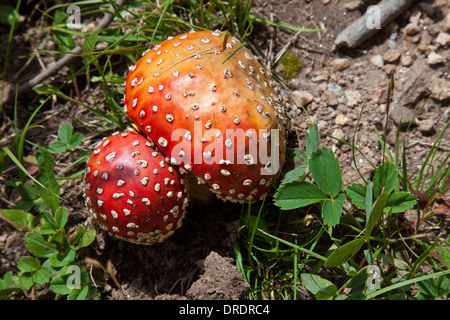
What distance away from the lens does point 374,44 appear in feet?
11.7

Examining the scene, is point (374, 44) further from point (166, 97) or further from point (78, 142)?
point (78, 142)

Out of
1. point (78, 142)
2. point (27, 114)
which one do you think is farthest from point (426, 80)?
point (27, 114)

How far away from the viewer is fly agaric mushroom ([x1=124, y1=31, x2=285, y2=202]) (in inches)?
94.7

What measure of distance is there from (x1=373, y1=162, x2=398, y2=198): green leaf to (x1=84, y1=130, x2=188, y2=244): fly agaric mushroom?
4.26 feet

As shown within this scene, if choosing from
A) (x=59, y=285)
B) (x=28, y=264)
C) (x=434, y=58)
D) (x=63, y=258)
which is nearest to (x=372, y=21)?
(x=434, y=58)

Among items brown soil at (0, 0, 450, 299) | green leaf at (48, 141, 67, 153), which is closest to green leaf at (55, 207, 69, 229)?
brown soil at (0, 0, 450, 299)

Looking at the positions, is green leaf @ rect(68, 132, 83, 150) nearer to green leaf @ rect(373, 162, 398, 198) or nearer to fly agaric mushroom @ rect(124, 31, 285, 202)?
fly agaric mushroom @ rect(124, 31, 285, 202)

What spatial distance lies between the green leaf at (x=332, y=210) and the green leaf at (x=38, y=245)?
79.1 inches

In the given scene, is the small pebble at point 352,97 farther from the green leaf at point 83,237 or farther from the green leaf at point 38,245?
the green leaf at point 38,245

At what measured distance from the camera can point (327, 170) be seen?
2.55 m

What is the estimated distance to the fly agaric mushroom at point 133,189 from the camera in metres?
2.49

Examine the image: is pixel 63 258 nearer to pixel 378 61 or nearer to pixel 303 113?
pixel 303 113

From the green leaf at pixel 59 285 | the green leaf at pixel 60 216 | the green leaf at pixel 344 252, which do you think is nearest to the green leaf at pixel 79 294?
the green leaf at pixel 59 285

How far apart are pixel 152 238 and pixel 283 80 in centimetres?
183
